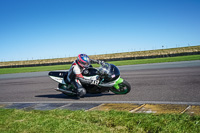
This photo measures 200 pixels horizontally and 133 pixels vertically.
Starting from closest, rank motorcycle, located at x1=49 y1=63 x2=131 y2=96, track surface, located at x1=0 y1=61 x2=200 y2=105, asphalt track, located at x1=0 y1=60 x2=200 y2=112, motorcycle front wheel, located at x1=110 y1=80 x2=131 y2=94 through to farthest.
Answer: asphalt track, located at x1=0 y1=60 x2=200 y2=112, track surface, located at x1=0 y1=61 x2=200 y2=105, motorcycle, located at x1=49 y1=63 x2=131 y2=96, motorcycle front wheel, located at x1=110 y1=80 x2=131 y2=94

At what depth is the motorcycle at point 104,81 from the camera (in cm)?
699

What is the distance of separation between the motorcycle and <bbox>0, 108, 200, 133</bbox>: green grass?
2321 mm

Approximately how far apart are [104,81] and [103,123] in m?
3.10

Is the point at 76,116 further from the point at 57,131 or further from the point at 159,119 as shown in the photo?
the point at 159,119

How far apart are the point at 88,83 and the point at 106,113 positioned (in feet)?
8.67

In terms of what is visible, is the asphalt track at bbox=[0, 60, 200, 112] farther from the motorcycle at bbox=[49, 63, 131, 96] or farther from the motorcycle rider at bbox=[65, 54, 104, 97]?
the motorcycle rider at bbox=[65, 54, 104, 97]

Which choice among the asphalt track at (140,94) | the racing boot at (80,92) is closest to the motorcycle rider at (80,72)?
the racing boot at (80,92)

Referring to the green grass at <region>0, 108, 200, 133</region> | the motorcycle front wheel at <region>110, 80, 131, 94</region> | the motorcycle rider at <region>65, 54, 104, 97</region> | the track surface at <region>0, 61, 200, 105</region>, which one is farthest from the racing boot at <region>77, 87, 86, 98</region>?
the green grass at <region>0, 108, 200, 133</region>

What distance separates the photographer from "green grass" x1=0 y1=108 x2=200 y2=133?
3.57 metres

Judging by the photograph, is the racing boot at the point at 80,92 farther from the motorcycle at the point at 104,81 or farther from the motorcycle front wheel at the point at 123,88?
the motorcycle front wheel at the point at 123,88

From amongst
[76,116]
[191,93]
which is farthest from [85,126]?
[191,93]

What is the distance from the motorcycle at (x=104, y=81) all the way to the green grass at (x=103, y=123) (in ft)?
7.62

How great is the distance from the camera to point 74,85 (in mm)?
7473

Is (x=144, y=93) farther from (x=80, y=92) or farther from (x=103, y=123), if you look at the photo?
(x=103, y=123)
